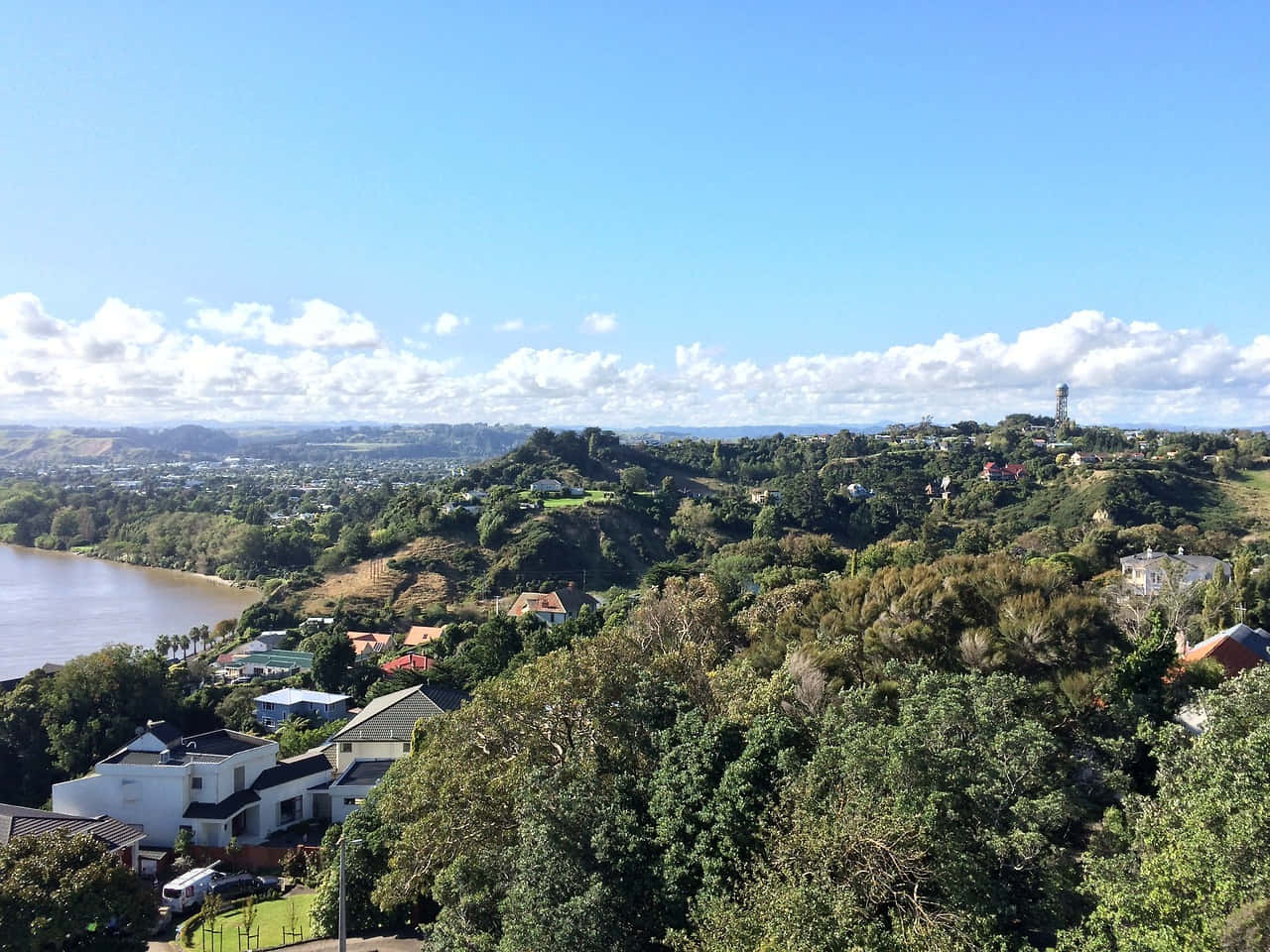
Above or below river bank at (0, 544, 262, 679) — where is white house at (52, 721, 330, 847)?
above

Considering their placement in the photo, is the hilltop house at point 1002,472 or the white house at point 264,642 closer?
the white house at point 264,642

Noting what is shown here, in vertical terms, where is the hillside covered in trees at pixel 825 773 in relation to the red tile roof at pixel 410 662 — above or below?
above

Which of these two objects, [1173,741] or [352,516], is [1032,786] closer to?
[1173,741]

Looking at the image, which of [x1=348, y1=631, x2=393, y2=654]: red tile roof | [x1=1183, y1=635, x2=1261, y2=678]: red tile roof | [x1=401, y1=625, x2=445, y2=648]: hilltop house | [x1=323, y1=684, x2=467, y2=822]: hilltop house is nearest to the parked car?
[x1=323, y1=684, x2=467, y2=822]: hilltop house

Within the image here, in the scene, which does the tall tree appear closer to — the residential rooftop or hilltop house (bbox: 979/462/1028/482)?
the residential rooftop

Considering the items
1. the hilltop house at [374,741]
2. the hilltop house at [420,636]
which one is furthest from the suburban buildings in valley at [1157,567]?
the hilltop house at [420,636]

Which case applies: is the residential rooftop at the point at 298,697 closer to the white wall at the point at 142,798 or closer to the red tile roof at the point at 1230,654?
the white wall at the point at 142,798

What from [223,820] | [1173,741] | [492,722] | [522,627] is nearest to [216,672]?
[522,627]
